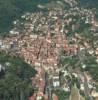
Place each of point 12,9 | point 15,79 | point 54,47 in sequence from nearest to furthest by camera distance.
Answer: point 15,79 → point 54,47 → point 12,9

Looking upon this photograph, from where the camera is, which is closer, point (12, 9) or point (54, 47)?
point (54, 47)

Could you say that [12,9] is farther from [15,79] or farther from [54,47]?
[15,79]

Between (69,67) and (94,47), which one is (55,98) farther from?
(94,47)

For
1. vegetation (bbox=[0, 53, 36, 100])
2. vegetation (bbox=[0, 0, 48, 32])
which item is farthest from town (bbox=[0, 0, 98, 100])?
vegetation (bbox=[0, 0, 48, 32])

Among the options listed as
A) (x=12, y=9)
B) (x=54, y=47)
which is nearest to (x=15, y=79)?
(x=54, y=47)

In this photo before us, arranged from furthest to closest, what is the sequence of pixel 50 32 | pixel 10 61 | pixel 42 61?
1. pixel 50 32
2. pixel 42 61
3. pixel 10 61

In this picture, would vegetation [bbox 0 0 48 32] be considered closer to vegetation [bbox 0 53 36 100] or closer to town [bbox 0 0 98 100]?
town [bbox 0 0 98 100]

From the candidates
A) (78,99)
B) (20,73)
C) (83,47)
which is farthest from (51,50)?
(78,99)

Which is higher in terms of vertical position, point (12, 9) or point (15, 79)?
→ point (12, 9)
